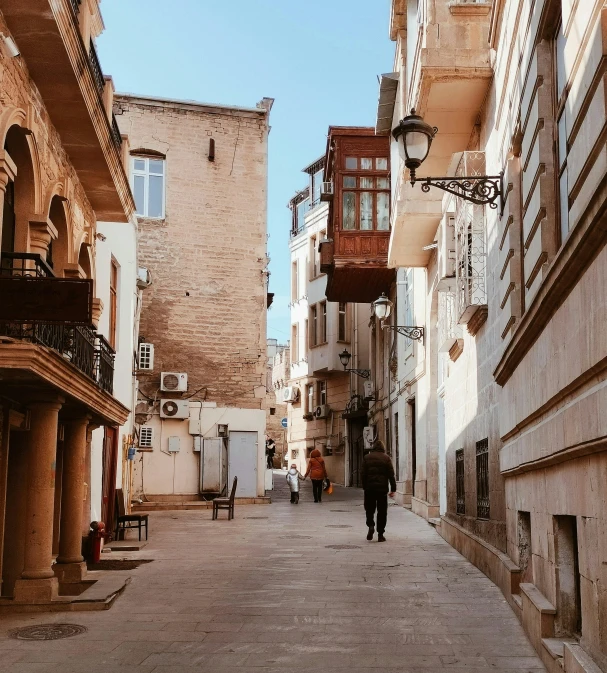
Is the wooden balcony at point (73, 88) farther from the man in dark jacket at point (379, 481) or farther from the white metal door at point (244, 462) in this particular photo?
the white metal door at point (244, 462)

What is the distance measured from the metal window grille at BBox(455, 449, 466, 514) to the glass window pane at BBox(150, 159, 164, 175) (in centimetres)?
1667

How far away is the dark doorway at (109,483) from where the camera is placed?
16.2 m

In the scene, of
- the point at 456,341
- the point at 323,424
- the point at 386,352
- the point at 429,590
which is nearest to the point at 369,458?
the point at 456,341

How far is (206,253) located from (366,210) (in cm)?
548

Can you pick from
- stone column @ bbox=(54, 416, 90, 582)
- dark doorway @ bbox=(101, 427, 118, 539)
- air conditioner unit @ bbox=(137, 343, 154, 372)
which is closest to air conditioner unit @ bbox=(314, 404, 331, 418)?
air conditioner unit @ bbox=(137, 343, 154, 372)

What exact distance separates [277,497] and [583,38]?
26960mm

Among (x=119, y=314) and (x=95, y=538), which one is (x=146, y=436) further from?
(x=95, y=538)

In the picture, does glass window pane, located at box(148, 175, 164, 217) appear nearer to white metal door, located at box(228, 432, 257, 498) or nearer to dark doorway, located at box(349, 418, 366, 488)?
white metal door, located at box(228, 432, 257, 498)

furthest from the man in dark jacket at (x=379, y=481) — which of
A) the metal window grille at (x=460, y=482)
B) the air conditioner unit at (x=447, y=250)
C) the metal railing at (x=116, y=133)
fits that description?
the metal railing at (x=116, y=133)

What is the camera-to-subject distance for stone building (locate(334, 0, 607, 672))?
193 inches

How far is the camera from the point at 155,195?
1094 inches

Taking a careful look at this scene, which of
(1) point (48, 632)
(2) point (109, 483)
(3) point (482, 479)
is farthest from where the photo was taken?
(2) point (109, 483)

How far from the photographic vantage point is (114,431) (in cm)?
1762

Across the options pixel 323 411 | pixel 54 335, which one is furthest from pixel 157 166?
pixel 54 335
